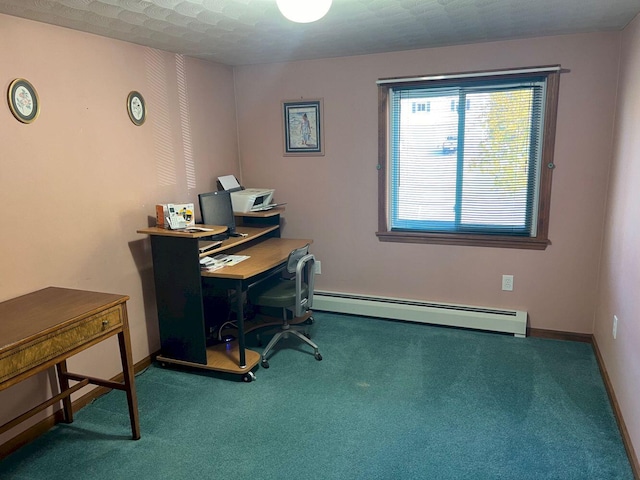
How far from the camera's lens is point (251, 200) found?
139 inches

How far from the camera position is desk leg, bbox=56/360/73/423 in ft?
8.03

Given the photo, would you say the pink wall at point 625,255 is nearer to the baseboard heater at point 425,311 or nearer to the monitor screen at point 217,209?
the baseboard heater at point 425,311

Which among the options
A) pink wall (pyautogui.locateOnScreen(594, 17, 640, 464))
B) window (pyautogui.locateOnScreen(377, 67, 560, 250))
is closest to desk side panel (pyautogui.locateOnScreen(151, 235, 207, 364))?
window (pyautogui.locateOnScreen(377, 67, 560, 250))

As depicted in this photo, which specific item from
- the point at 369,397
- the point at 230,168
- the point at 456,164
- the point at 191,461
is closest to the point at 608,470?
the point at 369,397

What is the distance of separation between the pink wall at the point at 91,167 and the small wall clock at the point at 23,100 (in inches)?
1.2

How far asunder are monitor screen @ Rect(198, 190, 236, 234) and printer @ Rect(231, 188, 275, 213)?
0.16 meters

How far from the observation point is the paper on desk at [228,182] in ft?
12.1

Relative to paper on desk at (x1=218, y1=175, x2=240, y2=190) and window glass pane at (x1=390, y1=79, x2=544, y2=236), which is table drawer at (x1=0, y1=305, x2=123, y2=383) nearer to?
paper on desk at (x1=218, y1=175, x2=240, y2=190)

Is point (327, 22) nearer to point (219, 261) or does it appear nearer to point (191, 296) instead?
point (219, 261)

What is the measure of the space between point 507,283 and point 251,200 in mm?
2108

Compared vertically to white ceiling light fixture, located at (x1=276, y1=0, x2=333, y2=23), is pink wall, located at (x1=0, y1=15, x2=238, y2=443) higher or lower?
lower

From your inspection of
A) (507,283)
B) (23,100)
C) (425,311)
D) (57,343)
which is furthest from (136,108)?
(507,283)

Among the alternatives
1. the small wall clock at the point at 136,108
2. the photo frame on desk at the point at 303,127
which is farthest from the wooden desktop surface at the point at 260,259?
the small wall clock at the point at 136,108

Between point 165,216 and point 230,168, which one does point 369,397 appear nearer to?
point 165,216
